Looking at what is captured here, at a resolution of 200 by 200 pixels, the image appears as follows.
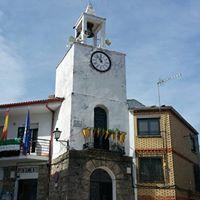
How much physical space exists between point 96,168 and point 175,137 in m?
5.67

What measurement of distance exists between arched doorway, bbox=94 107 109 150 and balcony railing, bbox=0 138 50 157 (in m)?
3.17

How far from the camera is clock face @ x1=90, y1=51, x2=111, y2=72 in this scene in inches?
912

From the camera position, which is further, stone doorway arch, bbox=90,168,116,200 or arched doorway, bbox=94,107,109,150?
arched doorway, bbox=94,107,109,150

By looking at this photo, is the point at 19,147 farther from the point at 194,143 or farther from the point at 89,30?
the point at 194,143

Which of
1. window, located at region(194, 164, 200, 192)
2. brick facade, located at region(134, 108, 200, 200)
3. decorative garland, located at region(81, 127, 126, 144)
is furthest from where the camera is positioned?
window, located at region(194, 164, 200, 192)

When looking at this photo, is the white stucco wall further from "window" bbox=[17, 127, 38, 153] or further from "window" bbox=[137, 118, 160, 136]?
"window" bbox=[17, 127, 38, 153]

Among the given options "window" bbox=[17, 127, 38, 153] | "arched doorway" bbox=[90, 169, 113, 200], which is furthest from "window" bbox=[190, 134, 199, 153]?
"window" bbox=[17, 127, 38, 153]

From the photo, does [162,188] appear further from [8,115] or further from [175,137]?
[8,115]

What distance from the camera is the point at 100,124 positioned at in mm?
22094

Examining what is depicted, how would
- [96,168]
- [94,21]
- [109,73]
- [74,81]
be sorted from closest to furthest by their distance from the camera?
1. [96,168]
2. [74,81]
3. [109,73]
4. [94,21]

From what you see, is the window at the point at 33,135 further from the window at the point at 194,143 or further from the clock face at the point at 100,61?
the window at the point at 194,143

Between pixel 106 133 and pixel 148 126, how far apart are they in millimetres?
2925

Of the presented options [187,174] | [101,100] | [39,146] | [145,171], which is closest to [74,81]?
[101,100]

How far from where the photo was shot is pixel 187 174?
23703 millimetres
